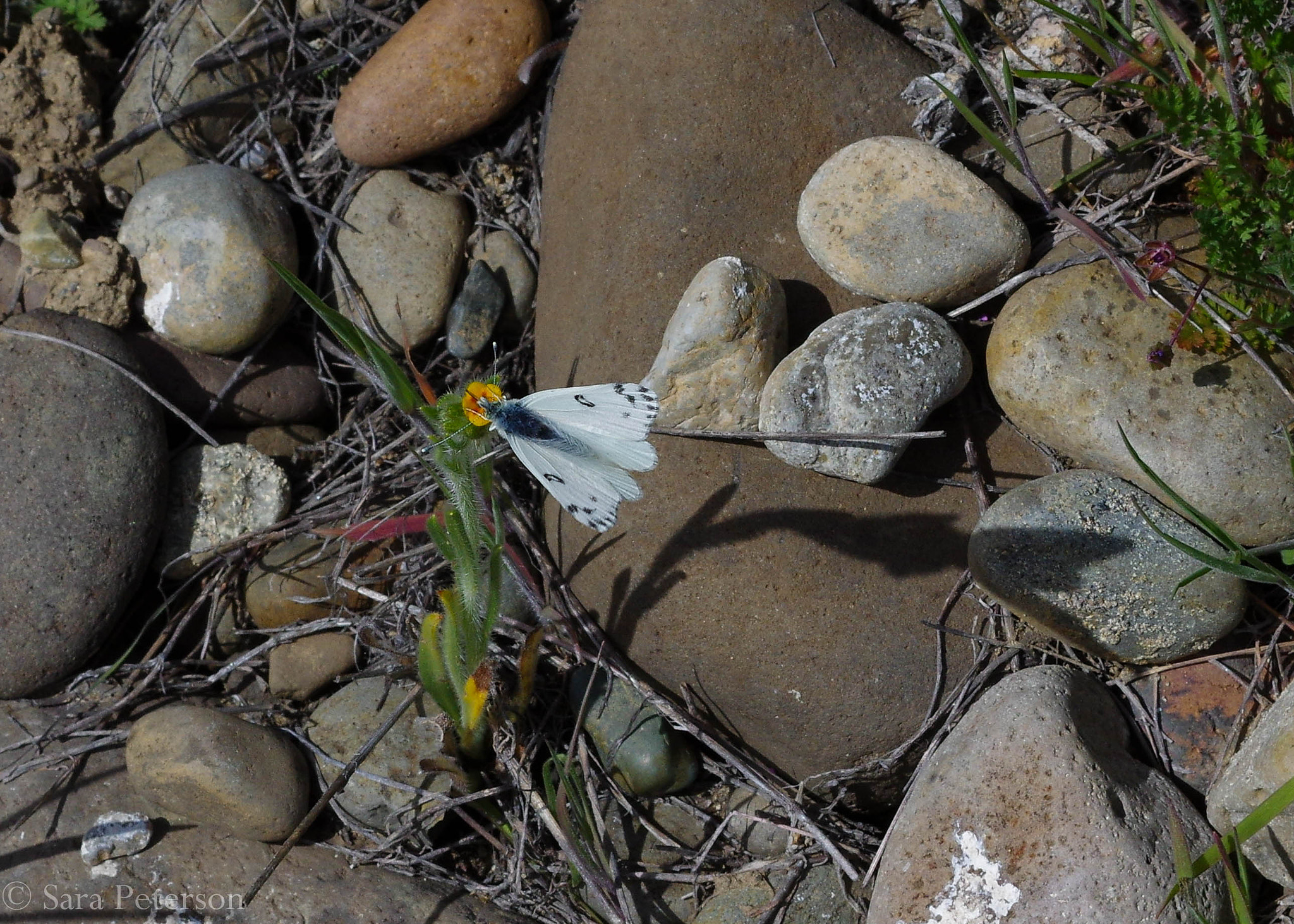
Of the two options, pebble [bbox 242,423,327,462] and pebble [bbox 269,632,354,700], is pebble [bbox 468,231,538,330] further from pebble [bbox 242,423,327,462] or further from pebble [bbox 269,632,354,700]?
pebble [bbox 269,632,354,700]

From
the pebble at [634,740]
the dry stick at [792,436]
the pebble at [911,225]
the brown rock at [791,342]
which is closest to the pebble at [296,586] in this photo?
the brown rock at [791,342]

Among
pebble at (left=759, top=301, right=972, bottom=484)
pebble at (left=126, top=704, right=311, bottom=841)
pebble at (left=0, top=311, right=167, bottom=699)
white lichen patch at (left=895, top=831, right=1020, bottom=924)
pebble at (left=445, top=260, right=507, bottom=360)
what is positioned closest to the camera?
white lichen patch at (left=895, top=831, right=1020, bottom=924)

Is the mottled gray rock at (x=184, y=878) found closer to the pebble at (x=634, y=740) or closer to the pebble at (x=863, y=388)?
the pebble at (x=634, y=740)

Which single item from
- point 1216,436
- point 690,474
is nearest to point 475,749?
point 690,474

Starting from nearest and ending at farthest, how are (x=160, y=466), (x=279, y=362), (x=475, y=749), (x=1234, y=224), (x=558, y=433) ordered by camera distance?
(x=558, y=433), (x=1234, y=224), (x=475, y=749), (x=160, y=466), (x=279, y=362)

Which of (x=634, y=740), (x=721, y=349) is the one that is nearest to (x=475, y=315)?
(x=721, y=349)

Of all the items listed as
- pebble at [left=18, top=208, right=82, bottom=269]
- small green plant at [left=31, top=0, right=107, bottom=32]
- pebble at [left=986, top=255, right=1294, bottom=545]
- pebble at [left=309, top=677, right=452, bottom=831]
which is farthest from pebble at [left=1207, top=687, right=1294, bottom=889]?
small green plant at [left=31, top=0, right=107, bottom=32]

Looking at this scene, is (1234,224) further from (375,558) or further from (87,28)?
(87,28)
